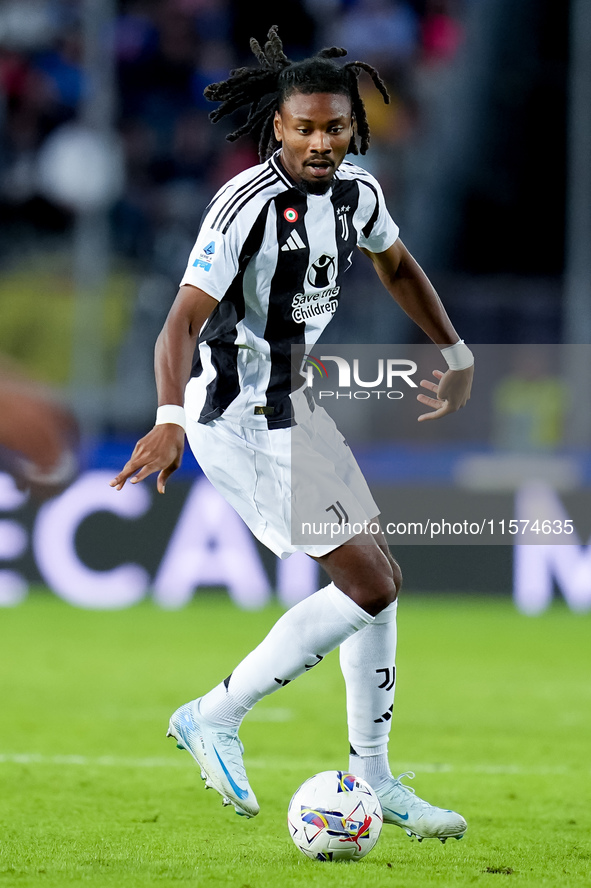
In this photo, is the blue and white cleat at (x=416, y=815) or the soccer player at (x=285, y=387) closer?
the soccer player at (x=285, y=387)

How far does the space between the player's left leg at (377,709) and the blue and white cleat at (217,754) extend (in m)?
0.37

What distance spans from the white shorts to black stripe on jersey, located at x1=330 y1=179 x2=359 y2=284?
49 cm

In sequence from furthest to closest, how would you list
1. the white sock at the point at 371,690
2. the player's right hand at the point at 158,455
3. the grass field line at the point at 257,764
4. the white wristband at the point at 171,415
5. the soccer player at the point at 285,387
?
the grass field line at the point at 257,764 → the white sock at the point at 371,690 → the soccer player at the point at 285,387 → the white wristband at the point at 171,415 → the player's right hand at the point at 158,455

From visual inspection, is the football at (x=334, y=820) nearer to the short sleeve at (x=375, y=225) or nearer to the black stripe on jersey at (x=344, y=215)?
the black stripe on jersey at (x=344, y=215)

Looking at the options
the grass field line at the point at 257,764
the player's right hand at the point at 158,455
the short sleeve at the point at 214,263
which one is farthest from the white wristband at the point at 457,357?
the grass field line at the point at 257,764

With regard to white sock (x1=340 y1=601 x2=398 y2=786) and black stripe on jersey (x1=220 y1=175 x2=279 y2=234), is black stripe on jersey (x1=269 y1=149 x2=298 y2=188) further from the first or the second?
white sock (x1=340 y1=601 x2=398 y2=786)

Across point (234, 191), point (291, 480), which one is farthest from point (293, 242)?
point (291, 480)

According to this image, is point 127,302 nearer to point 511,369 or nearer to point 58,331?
point 58,331

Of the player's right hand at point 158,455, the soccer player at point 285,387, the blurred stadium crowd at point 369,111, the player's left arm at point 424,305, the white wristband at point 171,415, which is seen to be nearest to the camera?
the player's right hand at point 158,455

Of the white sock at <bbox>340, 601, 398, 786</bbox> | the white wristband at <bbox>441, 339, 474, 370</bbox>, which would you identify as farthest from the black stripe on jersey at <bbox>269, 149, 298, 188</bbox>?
the white sock at <bbox>340, 601, 398, 786</bbox>

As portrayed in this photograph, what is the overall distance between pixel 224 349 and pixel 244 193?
48 centimetres

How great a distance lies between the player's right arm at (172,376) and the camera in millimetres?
3596

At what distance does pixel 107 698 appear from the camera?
24.1 ft

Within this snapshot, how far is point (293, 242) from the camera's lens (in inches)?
164
